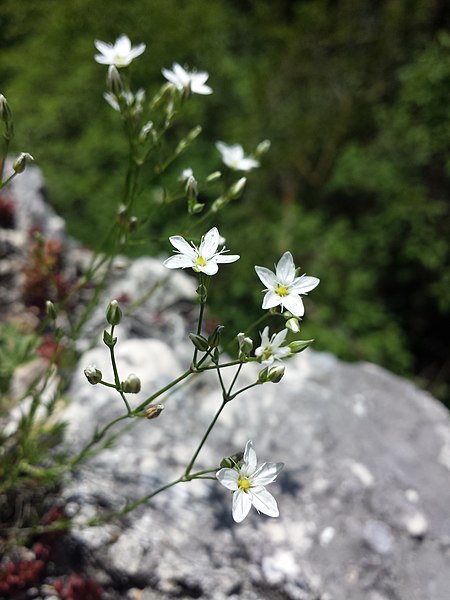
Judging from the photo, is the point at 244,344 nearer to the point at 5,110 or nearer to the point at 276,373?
the point at 276,373

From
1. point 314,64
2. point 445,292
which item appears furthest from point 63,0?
point 445,292

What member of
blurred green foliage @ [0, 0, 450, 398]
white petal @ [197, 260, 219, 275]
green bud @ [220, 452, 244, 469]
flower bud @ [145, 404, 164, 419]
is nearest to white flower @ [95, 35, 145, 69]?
white petal @ [197, 260, 219, 275]

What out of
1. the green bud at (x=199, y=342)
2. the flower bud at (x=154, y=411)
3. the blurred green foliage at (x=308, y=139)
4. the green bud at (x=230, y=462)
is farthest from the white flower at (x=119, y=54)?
the blurred green foliage at (x=308, y=139)

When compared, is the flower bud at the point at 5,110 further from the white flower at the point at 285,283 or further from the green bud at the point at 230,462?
the green bud at the point at 230,462

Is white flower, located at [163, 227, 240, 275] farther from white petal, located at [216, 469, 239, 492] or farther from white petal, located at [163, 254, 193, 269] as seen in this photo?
white petal, located at [216, 469, 239, 492]

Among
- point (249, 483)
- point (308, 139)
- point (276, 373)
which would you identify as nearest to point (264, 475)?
point (249, 483)

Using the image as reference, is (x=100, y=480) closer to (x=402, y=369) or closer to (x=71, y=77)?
(x=402, y=369)
